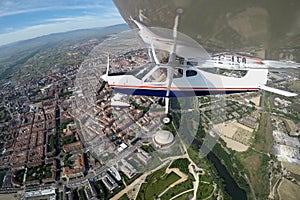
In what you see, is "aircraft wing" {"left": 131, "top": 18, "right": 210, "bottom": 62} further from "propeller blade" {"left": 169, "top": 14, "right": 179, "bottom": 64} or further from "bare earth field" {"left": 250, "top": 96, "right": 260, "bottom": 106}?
"bare earth field" {"left": 250, "top": 96, "right": 260, "bottom": 106}

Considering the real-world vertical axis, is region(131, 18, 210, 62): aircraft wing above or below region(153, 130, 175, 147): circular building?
above

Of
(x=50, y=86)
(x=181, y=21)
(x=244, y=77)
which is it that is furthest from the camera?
(x=50, y=86)

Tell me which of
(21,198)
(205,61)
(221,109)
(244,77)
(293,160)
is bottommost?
(21,198)

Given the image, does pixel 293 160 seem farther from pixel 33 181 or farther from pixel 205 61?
pixel 33 181

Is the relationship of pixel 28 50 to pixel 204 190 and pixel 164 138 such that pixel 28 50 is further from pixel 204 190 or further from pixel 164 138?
pixel 204 190

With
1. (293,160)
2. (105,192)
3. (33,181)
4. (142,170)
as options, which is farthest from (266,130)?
(33,181)

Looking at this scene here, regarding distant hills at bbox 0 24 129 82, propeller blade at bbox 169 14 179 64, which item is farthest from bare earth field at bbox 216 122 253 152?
distant hills at bbox 0 24 129 82

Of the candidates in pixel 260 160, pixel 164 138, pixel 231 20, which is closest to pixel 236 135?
pixel 260 160

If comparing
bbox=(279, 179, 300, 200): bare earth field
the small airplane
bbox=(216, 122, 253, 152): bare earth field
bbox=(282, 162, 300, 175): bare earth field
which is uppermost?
the small airplane
